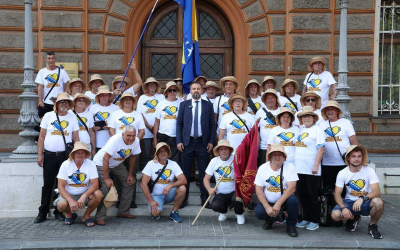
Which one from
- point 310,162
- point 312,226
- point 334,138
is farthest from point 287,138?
point 312,226

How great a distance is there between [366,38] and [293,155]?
5193 mm

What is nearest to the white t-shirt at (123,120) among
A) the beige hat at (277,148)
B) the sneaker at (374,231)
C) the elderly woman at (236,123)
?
the elderly woman at (236,123)

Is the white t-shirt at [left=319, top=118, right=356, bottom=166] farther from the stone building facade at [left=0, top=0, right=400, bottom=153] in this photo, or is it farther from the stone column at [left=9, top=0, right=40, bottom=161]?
the stone column at [left=9, top=0, right=40, bottom=161]

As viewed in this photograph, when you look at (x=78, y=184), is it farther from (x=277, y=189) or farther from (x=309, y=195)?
(x=309, y=195)

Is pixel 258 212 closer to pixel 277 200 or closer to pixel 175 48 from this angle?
pixel 277 200

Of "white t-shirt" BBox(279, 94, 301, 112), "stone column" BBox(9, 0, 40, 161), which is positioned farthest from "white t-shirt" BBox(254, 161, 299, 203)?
"stone column" BBox(9, 0, 40, 161)

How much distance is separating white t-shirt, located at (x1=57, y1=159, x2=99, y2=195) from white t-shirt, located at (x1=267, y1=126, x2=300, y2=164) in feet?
9.24

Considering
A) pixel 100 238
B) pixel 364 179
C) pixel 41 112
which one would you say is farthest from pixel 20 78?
pixel 364 179

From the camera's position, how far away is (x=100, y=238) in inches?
266

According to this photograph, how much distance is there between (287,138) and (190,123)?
167 cm

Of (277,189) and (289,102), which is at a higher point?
(289,102)

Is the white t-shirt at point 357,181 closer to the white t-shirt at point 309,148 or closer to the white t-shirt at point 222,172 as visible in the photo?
the white t-shirt at point 309,148

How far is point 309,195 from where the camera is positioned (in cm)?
740

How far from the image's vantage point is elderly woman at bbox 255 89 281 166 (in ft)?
26.2
